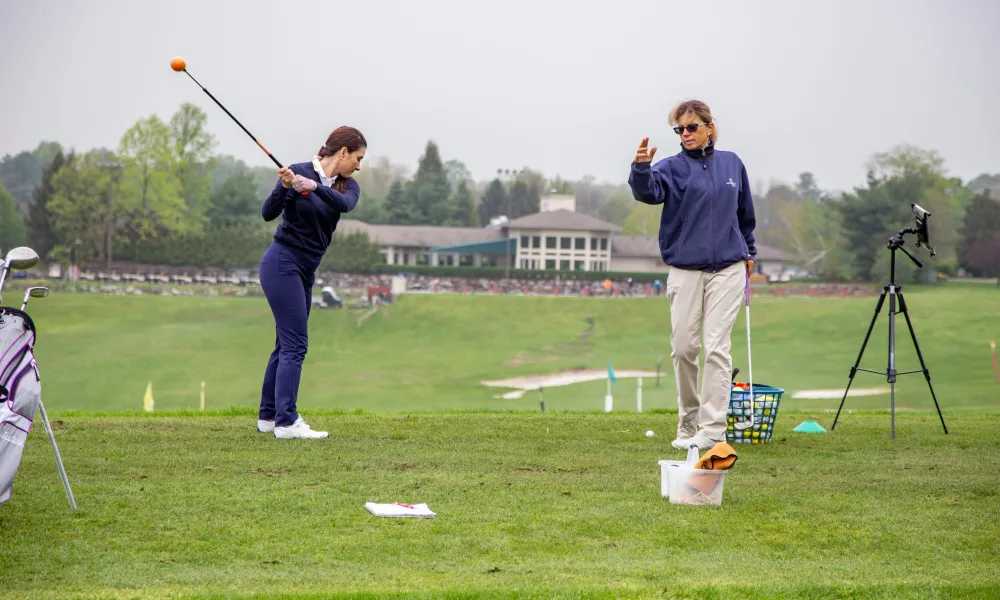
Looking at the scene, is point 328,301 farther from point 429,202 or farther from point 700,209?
point 700,209

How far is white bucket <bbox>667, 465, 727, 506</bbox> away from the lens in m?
4.96

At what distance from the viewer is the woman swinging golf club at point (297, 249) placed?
6.95m

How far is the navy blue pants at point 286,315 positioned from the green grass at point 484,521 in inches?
11.1

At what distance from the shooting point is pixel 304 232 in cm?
707

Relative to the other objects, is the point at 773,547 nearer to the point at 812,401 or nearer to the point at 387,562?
the point at 387,562

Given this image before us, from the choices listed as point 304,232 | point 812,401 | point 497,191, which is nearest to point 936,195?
point 497,191

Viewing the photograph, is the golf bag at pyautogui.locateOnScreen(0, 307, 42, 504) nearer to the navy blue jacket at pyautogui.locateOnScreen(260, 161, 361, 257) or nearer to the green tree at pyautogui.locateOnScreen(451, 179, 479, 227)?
the navy blue jacket at pyautogui.locateOnScreen(260, 161, 361, 257)

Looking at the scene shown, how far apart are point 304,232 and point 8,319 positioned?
9.51 ft

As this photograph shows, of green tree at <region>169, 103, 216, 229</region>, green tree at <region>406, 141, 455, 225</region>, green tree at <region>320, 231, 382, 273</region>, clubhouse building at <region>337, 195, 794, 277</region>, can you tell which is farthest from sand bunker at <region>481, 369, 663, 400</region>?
green tree at <region>406, 141, 455, 225</region>

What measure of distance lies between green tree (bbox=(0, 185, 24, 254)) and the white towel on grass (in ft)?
270

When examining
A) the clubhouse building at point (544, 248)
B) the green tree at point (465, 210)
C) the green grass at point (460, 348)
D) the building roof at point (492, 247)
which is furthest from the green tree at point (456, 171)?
the green grass at point (460, 348)

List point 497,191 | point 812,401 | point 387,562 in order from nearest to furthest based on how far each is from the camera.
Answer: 1. point 387,562
2. point 812,401
3. point 497,191

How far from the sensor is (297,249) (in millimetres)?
7098

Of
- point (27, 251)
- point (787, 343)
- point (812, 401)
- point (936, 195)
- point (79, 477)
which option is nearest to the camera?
point (27, 251)
